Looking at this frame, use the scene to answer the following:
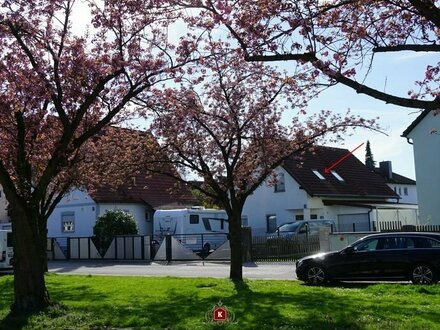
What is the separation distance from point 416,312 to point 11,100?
862cm

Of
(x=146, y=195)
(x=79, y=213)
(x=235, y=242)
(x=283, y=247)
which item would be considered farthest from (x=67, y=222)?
(x=235, y=242)

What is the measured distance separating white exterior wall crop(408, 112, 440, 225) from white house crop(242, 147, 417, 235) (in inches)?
136

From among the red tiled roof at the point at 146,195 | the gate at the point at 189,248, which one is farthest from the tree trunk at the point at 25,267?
the red tiled roof at the point at 146,195

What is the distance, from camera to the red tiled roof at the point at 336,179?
38844 mm

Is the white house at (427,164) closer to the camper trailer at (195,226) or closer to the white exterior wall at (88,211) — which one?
the camper trailer at (195,226)

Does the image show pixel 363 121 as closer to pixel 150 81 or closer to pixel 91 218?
pixel 150 81

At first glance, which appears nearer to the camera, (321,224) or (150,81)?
(150,81)

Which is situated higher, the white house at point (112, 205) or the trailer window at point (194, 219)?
the white house at point (112, 205)

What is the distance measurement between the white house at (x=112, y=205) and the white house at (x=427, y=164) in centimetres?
1462

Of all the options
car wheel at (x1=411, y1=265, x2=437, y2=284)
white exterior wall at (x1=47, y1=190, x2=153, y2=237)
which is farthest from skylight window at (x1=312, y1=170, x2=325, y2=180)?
car wheel at (x1=411, y1=265, x2=437, y2=284)

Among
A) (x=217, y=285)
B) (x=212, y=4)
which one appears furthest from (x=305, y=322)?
(x=217, y=285)

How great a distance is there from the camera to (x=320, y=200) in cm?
3891

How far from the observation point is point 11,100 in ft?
41.0

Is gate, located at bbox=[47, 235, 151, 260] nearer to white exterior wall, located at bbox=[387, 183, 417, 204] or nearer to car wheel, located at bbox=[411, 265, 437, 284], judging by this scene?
car wheel, located at bbox=[411, 265, 437, 284]
